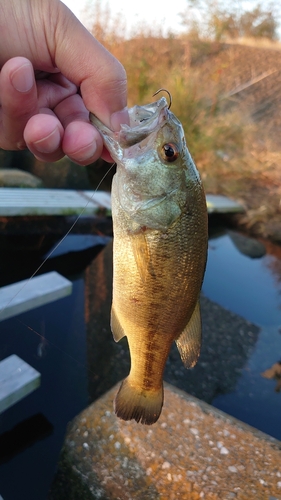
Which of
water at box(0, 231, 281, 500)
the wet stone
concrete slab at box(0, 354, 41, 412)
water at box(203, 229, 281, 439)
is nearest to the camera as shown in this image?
the wet stone

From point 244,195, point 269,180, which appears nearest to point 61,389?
point 244,195

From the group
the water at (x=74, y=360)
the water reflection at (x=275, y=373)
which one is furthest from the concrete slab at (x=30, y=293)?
the water reflection at (x=275, y=373)

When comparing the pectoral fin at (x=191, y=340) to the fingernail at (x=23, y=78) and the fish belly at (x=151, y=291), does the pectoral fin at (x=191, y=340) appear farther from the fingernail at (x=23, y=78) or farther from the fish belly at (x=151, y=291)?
the fingernail at (x=23, y=78)

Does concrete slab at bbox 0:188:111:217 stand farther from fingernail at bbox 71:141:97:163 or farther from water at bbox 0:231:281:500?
fingernail at bbox 71:141:97:163

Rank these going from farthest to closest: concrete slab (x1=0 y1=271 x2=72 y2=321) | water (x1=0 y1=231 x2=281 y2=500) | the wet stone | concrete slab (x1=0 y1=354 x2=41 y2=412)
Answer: concrete slab (x1=0 y1=271 x2=72 y2=321)
water (x1=0 y1=231 x2=281 y2=500)
concrete slab (x1=0 y1=354 x2=41 y2=412)
the wet stone

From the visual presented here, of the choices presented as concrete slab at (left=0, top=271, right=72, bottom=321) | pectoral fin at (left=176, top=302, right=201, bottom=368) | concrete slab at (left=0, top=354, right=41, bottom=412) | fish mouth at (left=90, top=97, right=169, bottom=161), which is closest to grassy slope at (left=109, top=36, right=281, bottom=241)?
concrete slab at (left=0, top=271, right=72, bottom=321)

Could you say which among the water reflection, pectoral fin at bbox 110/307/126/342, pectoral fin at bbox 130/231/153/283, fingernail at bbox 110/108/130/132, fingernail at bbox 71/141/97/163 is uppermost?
fingernail at bbox 110/108/130/132
